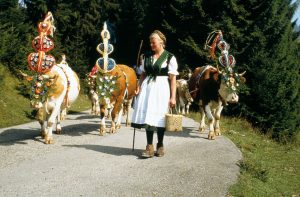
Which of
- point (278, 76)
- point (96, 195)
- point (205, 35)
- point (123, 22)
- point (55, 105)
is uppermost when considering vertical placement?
point (123, 22)

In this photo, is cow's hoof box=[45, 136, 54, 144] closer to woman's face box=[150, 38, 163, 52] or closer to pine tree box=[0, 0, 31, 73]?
woman's face box=[150, 38, 163, 52]

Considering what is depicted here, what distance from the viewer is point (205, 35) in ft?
86.2

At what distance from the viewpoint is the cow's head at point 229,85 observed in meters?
12.6

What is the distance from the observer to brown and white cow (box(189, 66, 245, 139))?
12.7 m

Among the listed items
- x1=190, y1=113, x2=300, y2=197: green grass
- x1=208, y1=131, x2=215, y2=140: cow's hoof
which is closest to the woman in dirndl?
x1=190, y1=113, x2=300, y2=197: green grass

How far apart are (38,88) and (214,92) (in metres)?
5.35

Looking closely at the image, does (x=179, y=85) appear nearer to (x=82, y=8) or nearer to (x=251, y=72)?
(x=251, y=72)

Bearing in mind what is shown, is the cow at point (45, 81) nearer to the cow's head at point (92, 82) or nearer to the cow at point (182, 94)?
the cow's head at point (92, 82)

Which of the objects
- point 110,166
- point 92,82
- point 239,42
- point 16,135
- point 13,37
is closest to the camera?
point 110,166

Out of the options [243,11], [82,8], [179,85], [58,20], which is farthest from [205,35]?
[82,8]

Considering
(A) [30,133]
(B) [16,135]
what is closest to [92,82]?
(A) [30,133]

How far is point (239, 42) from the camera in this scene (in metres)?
24.9

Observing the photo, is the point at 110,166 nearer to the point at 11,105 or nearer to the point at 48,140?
the point at 48,140

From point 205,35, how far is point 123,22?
20533 mm
